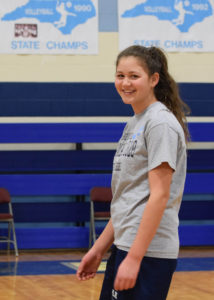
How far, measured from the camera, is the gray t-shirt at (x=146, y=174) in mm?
1772

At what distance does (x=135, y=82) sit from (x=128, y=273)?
603mm

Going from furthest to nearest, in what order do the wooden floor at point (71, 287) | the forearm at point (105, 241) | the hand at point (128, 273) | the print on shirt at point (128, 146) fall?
1. the wooden floor at point (71, 287)
2. the forearm at point (105, 241)
3. the print on shirt at point (128, 146)
4. the hand at point (128, 273)

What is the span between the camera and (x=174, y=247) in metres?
1.80

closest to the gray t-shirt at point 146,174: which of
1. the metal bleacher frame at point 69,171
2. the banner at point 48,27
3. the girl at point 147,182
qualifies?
the girl at point 147,182

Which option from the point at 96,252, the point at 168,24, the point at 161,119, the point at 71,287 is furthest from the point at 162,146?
the point at 168,24

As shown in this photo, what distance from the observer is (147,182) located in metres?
1.82

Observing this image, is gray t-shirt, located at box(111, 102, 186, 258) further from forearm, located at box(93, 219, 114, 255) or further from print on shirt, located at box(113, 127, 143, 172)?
forearm, located at box(93, 219, 114, 255)

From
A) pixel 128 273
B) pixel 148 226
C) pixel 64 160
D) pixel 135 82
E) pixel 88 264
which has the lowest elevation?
pixel 64 160

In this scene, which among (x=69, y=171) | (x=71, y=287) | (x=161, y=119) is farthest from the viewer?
(x=69, y=171)

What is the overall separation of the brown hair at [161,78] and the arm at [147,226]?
242mm

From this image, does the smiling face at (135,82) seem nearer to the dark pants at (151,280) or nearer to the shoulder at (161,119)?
the shoulder at (161,119)

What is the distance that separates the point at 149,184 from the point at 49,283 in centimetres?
370

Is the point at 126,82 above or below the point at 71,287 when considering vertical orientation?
above

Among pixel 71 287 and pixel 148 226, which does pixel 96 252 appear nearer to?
pixel 148 226
